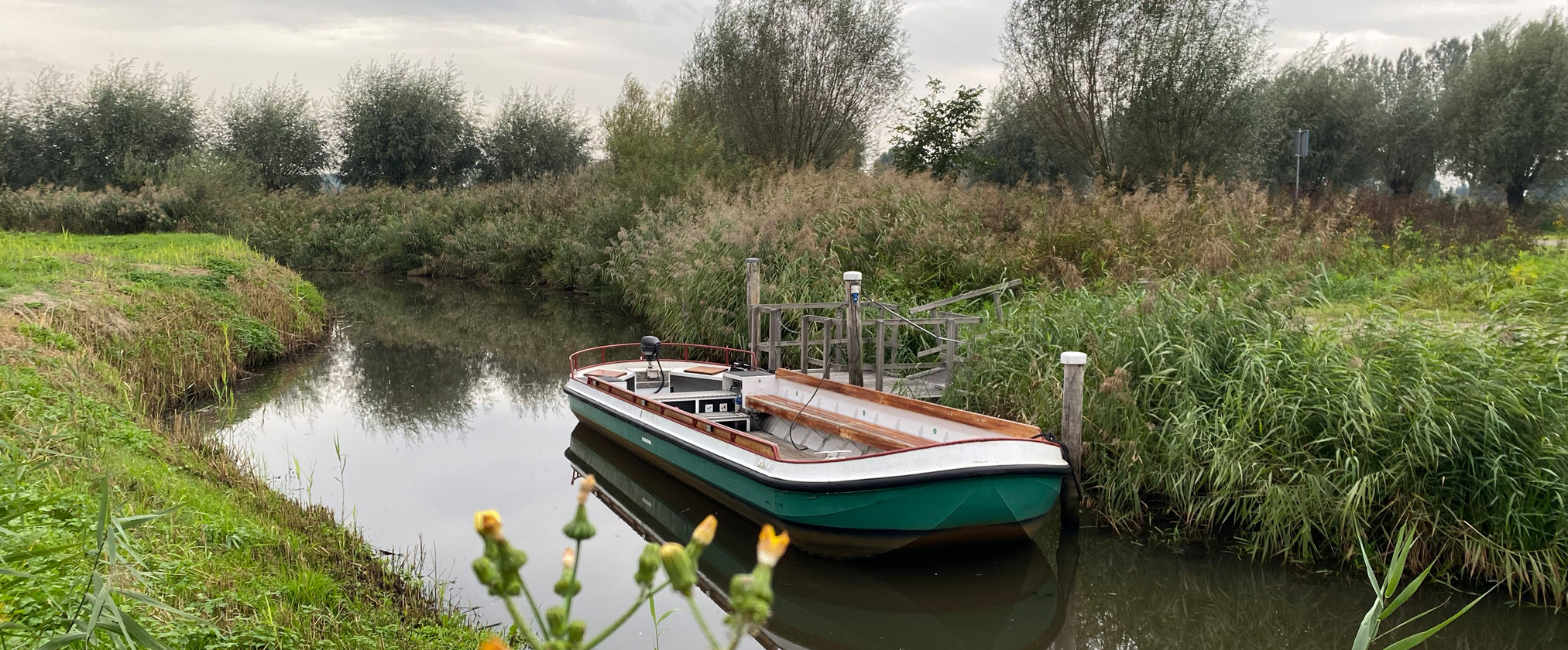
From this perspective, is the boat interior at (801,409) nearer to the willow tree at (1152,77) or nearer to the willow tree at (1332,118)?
the willow tree at (1152,77)

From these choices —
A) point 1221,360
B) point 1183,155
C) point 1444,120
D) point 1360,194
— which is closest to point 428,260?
point 1183,155

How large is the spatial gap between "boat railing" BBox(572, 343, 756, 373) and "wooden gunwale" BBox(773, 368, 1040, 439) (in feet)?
5.60

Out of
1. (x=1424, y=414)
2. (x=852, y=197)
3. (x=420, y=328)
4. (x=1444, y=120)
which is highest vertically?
(x=1444, y=120)

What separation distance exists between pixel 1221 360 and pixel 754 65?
19478 mm

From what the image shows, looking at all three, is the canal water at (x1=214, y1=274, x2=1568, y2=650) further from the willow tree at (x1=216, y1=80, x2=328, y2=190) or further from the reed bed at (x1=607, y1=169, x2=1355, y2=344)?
the willow tree at (x1=216, y1=80, x2=328, y2=190)

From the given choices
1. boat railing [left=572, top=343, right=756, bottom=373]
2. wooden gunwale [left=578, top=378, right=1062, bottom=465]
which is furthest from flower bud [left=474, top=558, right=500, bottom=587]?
boat railing [left=572, top=343, right=756, bottom=373]

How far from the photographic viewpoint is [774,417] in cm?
933

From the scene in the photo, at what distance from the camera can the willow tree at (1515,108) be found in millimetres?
24688

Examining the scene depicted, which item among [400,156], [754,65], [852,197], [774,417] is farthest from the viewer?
[400,156]

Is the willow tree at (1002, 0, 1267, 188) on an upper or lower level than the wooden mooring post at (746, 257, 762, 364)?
upper

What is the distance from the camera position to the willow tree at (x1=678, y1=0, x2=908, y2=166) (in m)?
24.4

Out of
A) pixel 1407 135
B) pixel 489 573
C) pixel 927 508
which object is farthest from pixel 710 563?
pixel 1407 135

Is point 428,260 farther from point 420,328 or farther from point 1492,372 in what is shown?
point 1492,372

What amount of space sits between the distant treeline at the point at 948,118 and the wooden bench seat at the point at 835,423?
6631 millimetres
